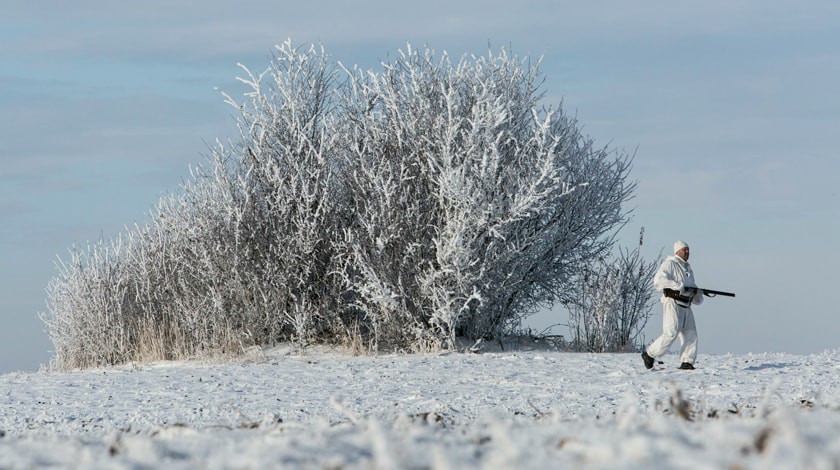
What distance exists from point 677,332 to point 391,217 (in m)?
4.93

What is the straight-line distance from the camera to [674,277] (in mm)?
13109

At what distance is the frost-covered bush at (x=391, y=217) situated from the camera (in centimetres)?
1539

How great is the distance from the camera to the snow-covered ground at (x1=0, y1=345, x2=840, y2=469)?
2898mm

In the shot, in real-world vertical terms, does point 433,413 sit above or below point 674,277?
below

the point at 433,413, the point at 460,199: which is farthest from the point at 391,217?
the point at 433,413

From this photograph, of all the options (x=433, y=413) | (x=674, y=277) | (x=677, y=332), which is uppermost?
(x=674, y=277)

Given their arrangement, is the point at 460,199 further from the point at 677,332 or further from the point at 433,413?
the point at 433,413

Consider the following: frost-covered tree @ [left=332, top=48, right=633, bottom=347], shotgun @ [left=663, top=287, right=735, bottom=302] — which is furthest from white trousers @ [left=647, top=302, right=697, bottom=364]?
frost-covered tree @ [left=332, top=48, right=633, bottom=347]

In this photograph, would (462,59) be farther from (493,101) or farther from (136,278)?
(136,278)

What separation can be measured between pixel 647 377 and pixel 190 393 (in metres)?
5.63

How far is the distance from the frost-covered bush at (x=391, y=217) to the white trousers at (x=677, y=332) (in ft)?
9.26

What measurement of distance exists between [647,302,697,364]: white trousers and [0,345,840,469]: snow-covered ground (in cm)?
43

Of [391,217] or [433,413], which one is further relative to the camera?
[391,217]

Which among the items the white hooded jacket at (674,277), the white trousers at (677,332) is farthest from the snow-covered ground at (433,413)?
the white hooded jacket at (674,277)
